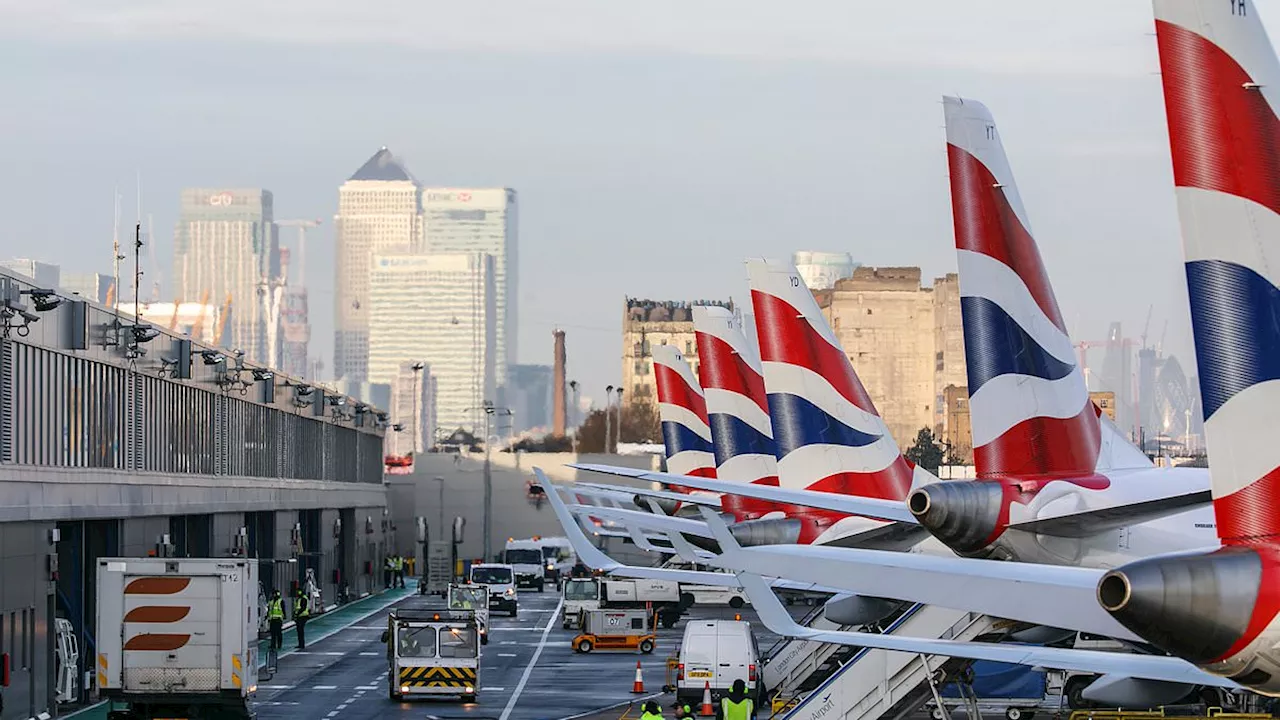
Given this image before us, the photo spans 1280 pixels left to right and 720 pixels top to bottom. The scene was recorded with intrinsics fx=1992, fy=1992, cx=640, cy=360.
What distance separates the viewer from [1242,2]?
1221cm

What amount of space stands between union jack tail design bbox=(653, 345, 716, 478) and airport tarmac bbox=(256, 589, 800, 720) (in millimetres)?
6676

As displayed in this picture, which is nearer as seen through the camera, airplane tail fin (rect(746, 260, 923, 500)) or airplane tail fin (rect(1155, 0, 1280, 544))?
airplane tail fin (rect(1155, 0, 1280, 544))

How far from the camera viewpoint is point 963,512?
22.3 meters

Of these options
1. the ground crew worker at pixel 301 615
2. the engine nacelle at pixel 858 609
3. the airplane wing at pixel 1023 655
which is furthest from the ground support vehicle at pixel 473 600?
the airplane wing at pixel 1023 655

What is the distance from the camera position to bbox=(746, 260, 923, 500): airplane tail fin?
3878cm

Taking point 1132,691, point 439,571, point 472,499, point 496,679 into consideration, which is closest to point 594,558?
point 1132,691

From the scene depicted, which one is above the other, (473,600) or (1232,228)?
(1232,228)

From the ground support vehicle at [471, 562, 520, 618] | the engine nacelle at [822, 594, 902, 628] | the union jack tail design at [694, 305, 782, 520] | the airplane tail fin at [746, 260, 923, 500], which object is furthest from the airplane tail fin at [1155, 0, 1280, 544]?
the ground support vehicle at [471, 562, 520, 618]

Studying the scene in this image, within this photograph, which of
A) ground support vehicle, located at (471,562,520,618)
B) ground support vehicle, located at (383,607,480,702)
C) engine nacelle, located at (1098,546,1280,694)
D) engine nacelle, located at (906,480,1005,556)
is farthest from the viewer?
ground support vehicle, located at (471,562,520,618)

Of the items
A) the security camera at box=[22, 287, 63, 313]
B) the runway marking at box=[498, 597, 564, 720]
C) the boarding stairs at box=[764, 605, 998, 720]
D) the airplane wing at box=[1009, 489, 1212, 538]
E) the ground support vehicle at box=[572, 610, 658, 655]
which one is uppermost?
the security camera at box=[22, 287, 63, 313]

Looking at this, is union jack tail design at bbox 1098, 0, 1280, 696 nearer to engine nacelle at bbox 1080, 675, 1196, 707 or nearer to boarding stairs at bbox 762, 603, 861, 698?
engine nacelle at bbox 1080, 675, 1196, 707

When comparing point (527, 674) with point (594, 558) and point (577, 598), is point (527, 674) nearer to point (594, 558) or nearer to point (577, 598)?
point (577, 598)

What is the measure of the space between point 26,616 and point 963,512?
30066mm

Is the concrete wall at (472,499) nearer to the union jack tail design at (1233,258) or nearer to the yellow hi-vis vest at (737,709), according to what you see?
the yellow hi-vis vest at (737,709)
